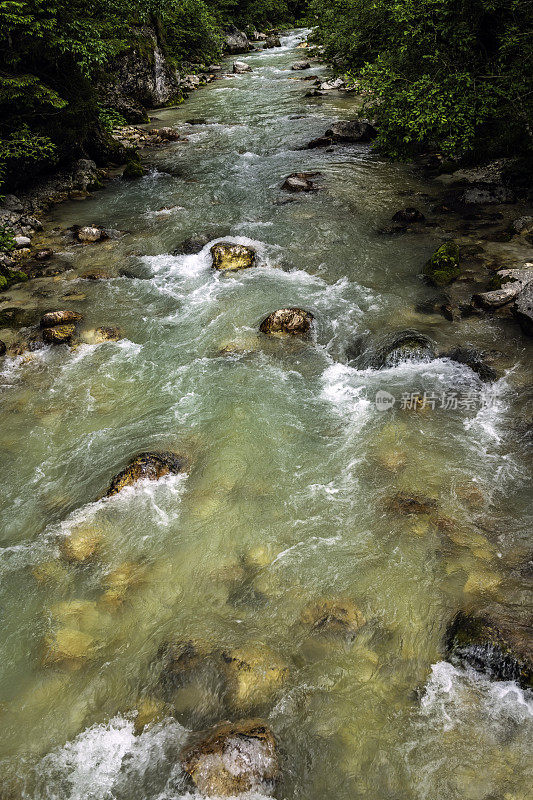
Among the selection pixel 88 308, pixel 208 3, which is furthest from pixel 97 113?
pixel 208 3

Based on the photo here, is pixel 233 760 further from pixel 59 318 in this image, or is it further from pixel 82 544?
pixel 59 318

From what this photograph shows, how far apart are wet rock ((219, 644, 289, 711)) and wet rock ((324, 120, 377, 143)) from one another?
20636 mm

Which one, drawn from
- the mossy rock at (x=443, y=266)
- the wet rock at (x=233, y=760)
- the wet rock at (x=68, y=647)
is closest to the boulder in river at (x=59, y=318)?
the wet rock at (x=68, y=647)

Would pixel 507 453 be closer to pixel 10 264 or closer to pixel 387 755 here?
pixel 387 755

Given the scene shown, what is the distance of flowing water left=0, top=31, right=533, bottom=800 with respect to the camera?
13.4 ft

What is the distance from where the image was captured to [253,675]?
4535mm

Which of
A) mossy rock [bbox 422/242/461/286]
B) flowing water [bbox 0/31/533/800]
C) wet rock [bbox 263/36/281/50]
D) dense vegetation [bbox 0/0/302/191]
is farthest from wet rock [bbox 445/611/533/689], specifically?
wet rock [bbox 263/36/281/50]

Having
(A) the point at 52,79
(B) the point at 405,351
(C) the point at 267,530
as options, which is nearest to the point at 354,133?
(A) the point at 52,79

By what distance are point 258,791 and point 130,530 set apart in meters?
3.28

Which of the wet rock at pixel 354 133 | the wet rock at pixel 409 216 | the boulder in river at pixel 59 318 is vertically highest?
the wet rock at pixel 354 133

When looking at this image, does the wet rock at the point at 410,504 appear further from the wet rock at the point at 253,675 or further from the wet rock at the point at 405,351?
the wet rock at the point at 405,351

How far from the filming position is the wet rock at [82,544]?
5.81 metres

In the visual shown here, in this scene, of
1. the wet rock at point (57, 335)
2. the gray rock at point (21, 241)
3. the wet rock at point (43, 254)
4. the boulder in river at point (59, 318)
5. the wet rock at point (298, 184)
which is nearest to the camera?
the wet rock at point (57, 335)

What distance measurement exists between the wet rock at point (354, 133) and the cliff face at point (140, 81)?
11.0 m
